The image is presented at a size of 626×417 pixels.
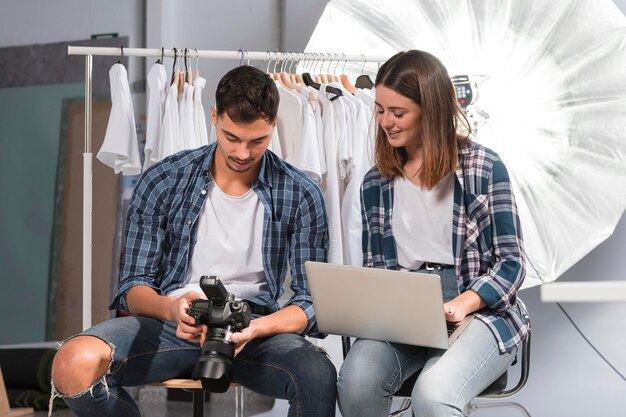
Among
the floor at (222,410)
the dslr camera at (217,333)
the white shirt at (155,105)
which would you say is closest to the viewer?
the dslr camera at (217,333)

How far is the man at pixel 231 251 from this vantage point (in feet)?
6.55

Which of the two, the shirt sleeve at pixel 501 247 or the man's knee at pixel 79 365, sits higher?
the shirt sleeve at pixel 501 247

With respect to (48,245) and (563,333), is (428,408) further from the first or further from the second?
(48,245)

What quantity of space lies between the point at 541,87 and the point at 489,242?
142cm

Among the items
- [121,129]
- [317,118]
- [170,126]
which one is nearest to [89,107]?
[121,129]

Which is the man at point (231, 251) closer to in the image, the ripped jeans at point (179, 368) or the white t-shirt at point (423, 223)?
the ripped jeans at point (179, 368)

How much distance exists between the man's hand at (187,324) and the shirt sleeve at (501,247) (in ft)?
2.06

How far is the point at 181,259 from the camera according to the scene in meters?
2.20

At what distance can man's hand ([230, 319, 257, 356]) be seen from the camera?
6.17 ft

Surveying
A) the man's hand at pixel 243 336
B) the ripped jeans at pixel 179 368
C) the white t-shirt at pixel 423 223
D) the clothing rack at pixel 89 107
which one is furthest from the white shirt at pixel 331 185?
the man's hand at pixel 243 336

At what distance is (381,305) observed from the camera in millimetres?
1896

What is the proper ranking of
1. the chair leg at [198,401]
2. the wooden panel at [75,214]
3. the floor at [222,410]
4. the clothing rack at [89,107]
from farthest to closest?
the wooden panel at [75,214] < the floor at [222,410] < the clothing rack at [89,107] < the chair leg at [198,401]

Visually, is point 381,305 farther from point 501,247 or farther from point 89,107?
point 89,107

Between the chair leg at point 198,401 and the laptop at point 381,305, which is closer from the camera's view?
the laptop at point 381,305
